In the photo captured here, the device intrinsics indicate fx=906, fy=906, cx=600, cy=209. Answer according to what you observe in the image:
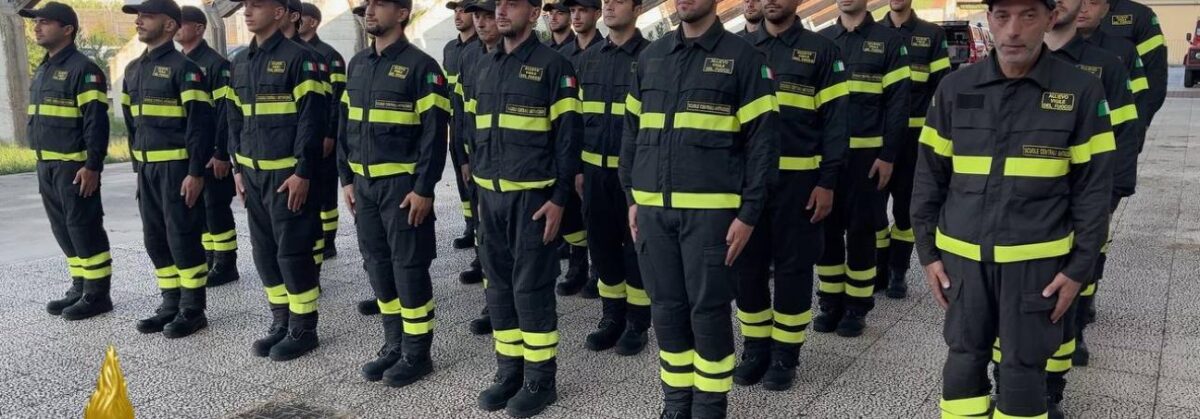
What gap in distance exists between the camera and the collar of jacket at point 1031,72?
284cm

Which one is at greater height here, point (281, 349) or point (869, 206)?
point (869, 206)

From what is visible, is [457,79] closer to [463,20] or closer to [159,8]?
[463,20]

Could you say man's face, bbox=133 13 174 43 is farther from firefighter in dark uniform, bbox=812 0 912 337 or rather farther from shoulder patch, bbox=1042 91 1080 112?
shoulder patch, bbox=1042 91 1080 112

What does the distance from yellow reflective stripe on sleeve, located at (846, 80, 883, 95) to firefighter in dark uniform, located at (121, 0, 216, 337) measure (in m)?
3.74

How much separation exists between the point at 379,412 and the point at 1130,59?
4.05m

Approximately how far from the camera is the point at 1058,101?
9.25ft

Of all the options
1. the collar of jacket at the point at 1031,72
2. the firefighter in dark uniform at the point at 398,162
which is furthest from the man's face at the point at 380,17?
the collar of jacket at the point at 1031,72

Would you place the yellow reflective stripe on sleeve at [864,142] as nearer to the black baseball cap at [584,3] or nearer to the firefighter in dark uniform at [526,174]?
the black baseball cap at [584,3]

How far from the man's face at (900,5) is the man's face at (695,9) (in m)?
→ 2.38

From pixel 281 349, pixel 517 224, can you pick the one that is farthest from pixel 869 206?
pixel 281 349

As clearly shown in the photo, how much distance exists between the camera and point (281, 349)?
4840 mm

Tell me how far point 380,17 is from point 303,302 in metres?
1.64

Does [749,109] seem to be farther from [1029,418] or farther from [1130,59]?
[1130,59]

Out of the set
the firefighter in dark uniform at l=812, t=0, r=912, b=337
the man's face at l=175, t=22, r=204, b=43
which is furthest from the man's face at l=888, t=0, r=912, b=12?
the man's face at l=175, t=22, r=204, b=43
